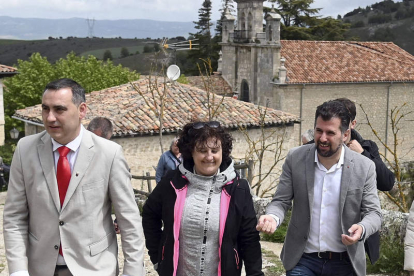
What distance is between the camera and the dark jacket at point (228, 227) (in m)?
3.74

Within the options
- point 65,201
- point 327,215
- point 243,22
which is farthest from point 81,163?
point 243,22

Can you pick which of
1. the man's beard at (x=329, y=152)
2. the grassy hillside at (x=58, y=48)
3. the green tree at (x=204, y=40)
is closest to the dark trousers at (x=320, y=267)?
the man's beard at (x=329, y=152)

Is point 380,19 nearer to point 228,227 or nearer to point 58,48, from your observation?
point 58,48

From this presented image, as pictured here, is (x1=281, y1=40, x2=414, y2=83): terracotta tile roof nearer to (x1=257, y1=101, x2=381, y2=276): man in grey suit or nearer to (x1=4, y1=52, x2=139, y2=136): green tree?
(x1=4, y1=52, x2=139, y2=136): green tree

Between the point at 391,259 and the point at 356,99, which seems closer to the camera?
the point at 391,259

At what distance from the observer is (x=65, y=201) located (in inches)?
138

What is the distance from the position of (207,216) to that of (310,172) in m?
0.79

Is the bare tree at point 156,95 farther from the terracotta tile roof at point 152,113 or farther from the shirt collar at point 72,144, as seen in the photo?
the shirt collar at point 72,144

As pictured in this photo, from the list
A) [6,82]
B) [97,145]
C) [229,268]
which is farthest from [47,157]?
[6,82]

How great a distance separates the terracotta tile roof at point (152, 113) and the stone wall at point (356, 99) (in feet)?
36.6

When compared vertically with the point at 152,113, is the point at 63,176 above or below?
above

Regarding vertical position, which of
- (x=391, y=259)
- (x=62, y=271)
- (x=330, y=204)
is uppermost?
(x=330, y=204)

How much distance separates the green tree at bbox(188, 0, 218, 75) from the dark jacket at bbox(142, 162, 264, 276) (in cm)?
4843

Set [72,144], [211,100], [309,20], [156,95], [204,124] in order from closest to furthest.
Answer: [72,144] → [204,124] → [156,95] → [211,100] → [309,20]
